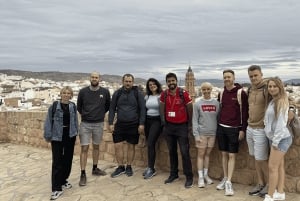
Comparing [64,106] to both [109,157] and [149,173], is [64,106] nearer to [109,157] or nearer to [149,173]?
[149,173]

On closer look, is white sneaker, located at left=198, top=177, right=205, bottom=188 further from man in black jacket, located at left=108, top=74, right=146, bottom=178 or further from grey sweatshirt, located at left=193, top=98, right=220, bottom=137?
man in black jacket, located at left=108, top=74, right=146, bottom=178

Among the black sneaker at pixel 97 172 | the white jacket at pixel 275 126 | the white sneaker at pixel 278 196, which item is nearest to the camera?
the white jacket at pixel 275 126

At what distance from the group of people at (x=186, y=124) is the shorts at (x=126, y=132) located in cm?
2

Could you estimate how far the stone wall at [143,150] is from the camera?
14.6ft

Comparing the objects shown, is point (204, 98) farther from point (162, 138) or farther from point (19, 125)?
point (19, 125)

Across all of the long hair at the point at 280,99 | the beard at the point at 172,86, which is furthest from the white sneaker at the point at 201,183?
the long hair at the point at 280,99

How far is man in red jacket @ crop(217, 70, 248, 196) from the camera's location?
4445 millimetres

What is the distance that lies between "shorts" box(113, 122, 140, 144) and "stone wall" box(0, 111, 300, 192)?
0.61 metres

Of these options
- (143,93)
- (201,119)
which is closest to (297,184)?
(201,119)

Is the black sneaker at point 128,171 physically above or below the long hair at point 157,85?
below

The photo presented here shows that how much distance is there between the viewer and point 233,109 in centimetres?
452

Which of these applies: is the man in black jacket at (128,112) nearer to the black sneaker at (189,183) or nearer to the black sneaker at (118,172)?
the black sneaker at (118,172)

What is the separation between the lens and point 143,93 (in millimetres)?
5465

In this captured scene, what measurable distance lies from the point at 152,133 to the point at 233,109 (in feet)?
4.68
